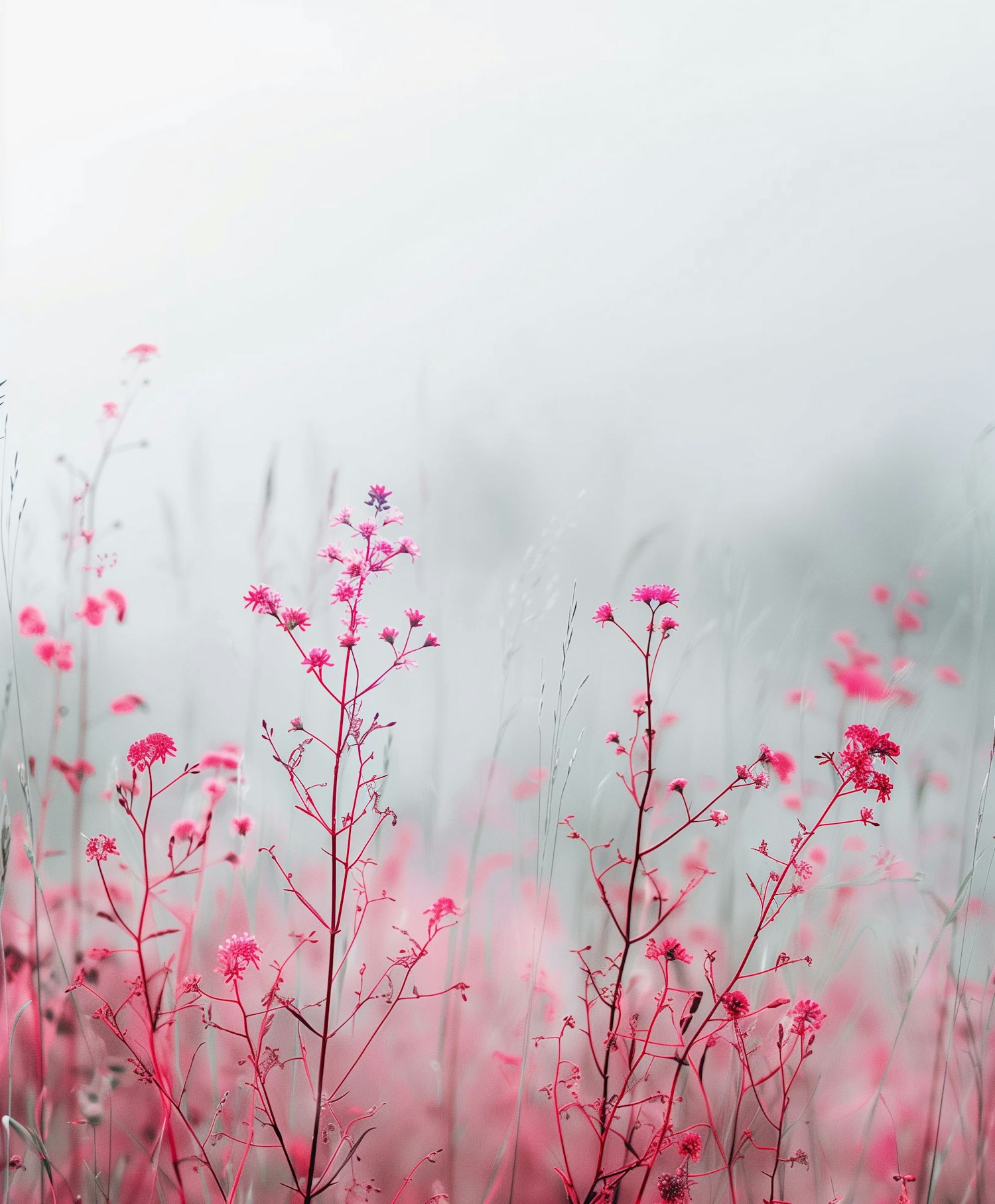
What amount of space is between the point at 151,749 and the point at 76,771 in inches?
7.2

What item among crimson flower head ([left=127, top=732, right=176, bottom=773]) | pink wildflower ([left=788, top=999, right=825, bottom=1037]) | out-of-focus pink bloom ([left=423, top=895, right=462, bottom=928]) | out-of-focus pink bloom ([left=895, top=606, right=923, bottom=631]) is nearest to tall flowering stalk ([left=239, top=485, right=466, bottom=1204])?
out-of-focus pink bloom ([left=423, top=895, right=462, bottom=928])

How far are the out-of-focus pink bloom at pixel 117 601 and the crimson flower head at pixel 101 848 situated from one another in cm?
28

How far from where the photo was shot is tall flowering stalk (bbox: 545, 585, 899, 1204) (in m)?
1.05

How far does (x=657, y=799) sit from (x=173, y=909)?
64 cm

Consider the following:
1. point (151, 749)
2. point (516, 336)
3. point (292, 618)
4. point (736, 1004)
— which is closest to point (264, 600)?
point (292, 618)

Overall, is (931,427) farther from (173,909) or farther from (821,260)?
(173,909)

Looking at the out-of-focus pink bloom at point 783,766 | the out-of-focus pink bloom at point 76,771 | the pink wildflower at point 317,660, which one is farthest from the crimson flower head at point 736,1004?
the out-of-focus pink bloom at point 76,771

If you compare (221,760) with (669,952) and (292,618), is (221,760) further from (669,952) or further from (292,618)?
(669,952)

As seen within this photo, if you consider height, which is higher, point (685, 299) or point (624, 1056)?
point (685, 299)

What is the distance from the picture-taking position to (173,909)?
3.58ft

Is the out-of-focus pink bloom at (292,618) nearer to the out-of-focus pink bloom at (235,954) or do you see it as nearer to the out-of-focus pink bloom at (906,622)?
the out-of-focus pink bloom at (235,954)

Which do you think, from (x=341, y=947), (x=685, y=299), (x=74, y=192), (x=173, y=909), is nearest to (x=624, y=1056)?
(x=341, y=947)

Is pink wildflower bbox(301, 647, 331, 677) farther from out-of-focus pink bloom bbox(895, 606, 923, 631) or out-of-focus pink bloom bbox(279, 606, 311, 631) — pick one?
out-of-focus pink bloom bbox(895, 606, 923, 631)

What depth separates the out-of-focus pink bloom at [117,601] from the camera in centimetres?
112
